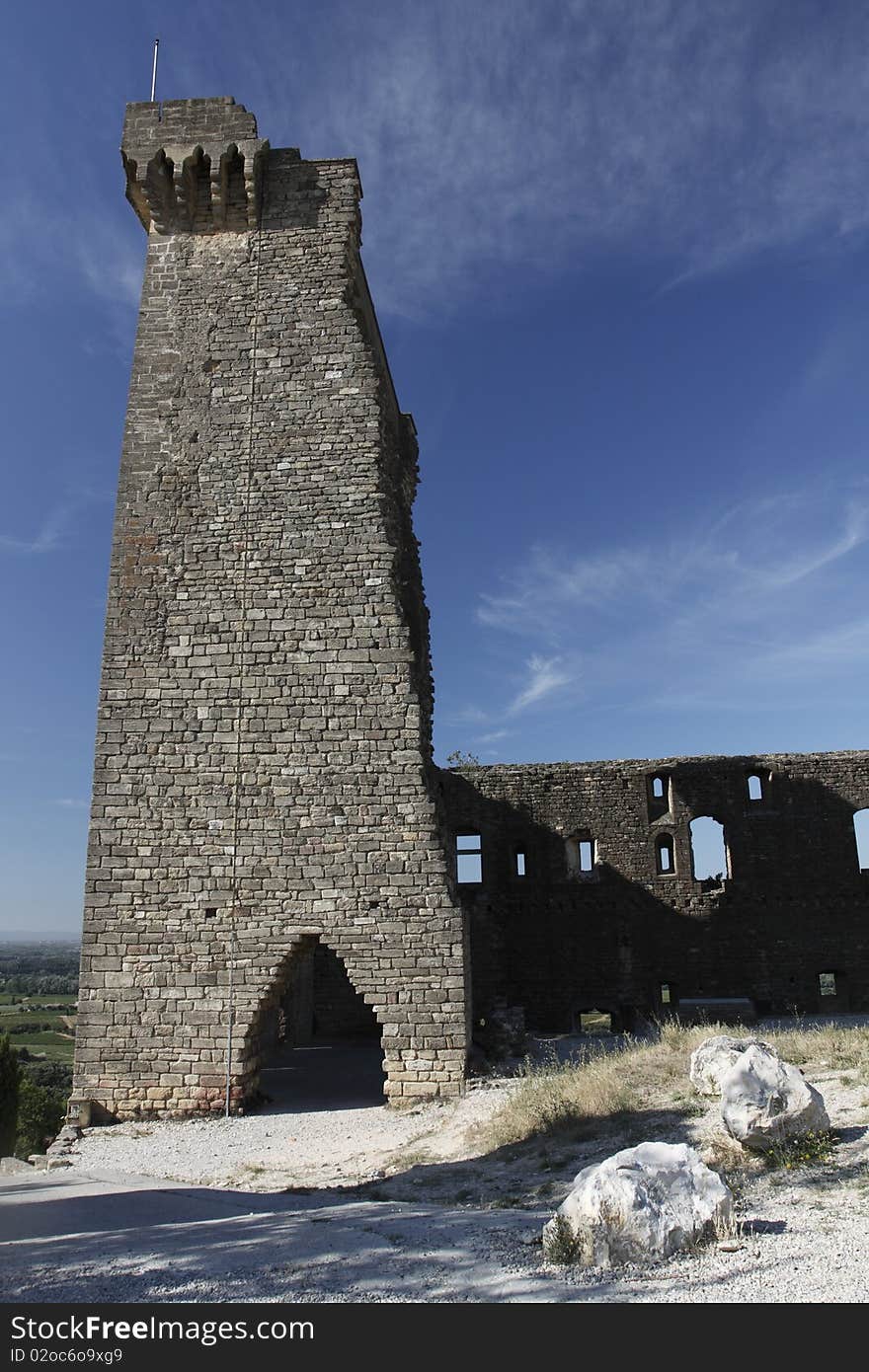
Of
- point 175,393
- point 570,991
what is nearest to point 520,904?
point 570,991

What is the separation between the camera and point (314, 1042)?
17.1 metres

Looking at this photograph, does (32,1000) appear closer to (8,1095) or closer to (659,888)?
(8,1095)

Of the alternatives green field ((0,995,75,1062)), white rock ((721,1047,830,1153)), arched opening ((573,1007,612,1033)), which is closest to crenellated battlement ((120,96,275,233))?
white rock ((721,1047,830,1153))

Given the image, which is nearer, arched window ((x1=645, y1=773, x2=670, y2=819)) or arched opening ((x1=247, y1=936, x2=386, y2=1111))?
arched opening ((x1=247, y1=936, x2=386, y2=1111))

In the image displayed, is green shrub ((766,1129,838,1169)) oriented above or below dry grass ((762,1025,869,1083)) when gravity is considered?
below

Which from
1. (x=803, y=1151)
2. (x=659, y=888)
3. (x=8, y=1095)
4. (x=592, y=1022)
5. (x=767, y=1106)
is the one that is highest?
(x=659, y=888)

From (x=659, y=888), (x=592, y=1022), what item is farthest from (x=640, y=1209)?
(x=592, y=1022)

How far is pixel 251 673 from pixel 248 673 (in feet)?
0.13

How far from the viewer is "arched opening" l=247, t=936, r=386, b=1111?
429 inches

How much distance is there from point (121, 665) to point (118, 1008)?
422cm

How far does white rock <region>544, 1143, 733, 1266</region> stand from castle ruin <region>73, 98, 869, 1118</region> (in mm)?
5901

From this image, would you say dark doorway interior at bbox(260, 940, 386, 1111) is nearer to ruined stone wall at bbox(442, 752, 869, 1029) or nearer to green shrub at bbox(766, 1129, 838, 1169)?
ruined stone wall at bbox(442, 752, 869, 1029)

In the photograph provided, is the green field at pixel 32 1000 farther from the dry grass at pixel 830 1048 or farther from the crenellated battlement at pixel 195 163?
the dry grass at pixel 830 1048

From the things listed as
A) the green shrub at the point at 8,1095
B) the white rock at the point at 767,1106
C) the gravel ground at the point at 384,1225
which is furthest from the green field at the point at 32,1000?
the white rock at the point at 767,1106
